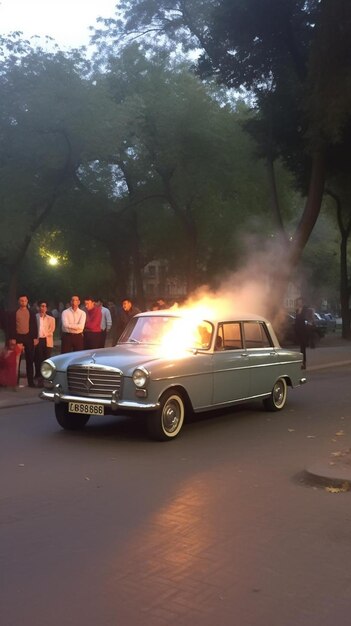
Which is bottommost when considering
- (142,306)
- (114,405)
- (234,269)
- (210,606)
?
(210,606)

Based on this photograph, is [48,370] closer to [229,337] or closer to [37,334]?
[229,337]

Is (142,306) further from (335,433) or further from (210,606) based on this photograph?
(210,606)

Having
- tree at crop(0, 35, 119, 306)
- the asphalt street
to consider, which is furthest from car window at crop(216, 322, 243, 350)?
tree at crop(0, 35, 119, 306)

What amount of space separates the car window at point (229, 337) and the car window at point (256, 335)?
19 cm

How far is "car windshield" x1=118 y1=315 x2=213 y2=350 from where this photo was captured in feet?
28.1

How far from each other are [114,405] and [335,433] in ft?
9.70

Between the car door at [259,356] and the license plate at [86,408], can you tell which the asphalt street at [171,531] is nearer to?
the license plate at [86,408]

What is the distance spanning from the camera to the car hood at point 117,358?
754 cm

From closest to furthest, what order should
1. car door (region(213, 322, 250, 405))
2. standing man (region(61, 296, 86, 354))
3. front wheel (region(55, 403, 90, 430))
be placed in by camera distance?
front wheel (region(55, 403, 90, 430)) < car door (region(213, 322, 250, 405)) < standing man (region(61, 296, 86, 354))

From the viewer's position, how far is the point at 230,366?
8602 millimetres

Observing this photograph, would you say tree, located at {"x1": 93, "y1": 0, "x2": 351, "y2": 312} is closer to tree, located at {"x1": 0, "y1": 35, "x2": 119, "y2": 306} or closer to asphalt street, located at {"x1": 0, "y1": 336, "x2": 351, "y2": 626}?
tree, located at {"x1": 0, "y1": 35, "x2": 119, "y2": 306}

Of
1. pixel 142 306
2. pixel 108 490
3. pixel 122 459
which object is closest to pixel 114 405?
pixel 122 459

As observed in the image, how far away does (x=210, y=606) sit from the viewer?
11.1 feet

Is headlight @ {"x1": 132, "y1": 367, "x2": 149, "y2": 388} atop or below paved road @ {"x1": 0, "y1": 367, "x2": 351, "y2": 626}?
atop
